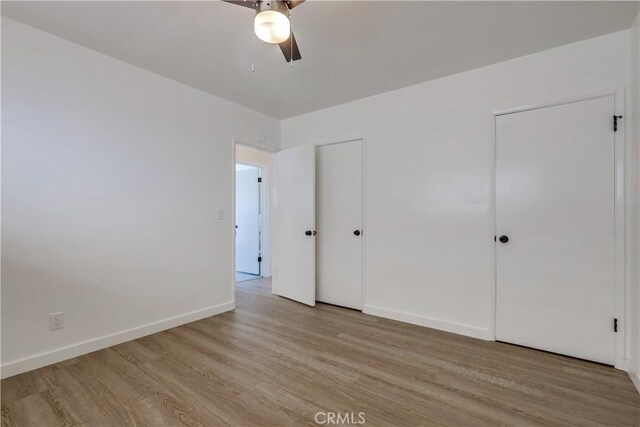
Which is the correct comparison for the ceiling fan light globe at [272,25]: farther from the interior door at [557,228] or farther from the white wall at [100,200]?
the interior door at [557,228]

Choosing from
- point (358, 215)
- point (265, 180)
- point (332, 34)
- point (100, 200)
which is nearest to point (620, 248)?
point (358, 215)

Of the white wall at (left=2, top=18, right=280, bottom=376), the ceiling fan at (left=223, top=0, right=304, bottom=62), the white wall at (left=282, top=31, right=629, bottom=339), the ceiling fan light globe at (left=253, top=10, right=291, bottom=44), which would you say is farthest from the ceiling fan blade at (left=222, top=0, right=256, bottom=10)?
the white wall at (left=282, top=31, right=629, bottom=339)

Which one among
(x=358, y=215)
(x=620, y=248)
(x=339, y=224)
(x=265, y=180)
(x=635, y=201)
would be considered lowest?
(x=620, y=248)

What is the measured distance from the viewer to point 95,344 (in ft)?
8.03

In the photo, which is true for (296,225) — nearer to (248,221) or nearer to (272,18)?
(248,221)

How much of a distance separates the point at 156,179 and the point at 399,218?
8.21 ft

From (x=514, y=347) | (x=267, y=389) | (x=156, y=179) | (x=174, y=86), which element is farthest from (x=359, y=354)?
Answer: (x=174, y=86)

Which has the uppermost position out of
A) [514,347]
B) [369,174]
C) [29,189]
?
[369,174]

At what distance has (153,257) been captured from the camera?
2.85 metres

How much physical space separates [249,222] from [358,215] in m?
2.74

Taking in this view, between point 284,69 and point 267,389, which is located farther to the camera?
point 284,69

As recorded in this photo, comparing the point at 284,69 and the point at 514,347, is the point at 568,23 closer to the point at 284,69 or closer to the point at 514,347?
the point at 284,69

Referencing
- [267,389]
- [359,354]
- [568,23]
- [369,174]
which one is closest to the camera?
[267,389]

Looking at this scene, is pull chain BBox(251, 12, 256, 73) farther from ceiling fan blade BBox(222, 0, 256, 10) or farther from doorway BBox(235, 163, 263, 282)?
doorway BBox(235, 163, 263, 282)
